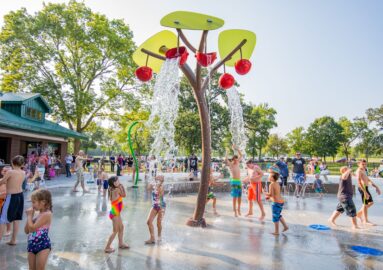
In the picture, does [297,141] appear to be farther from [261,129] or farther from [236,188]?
[236,188]

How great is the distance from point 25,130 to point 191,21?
15.4 meters

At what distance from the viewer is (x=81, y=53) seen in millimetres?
25047

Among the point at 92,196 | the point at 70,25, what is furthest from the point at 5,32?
the point at 92,196

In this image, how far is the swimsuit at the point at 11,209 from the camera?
5.14 meters

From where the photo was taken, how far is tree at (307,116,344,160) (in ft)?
187

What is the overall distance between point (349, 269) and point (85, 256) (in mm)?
4329

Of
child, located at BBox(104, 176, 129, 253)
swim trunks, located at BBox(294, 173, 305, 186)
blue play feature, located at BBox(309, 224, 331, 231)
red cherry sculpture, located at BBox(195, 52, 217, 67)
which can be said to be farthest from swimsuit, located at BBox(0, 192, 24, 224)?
swim trunks, located at BBox(294, 173, 305, 186)

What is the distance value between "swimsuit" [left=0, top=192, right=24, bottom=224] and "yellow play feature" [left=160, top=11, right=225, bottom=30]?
186 inches

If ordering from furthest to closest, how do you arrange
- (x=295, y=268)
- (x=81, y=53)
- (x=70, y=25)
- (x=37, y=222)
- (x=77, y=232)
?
(x=81, y=53) < (x=70, y=25) < (x=77, y=232) < (x=295, y=268) < (x=37, y=222)

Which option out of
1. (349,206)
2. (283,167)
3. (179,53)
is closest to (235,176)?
(349,206)

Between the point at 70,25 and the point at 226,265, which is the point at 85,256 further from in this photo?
the point at 70,25

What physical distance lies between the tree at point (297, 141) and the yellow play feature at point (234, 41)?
57.0m

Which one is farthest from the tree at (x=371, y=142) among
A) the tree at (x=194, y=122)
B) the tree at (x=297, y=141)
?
the tree at (x=194, y=122)

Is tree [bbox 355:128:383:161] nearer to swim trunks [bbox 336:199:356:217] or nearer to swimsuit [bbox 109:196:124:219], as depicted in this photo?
swim trunks [bbox 336:199:356:217]
